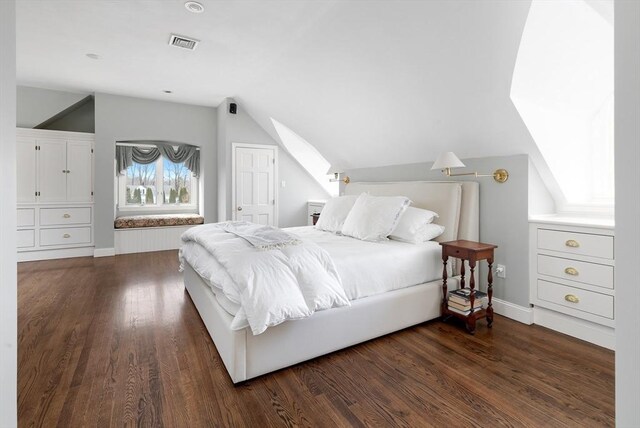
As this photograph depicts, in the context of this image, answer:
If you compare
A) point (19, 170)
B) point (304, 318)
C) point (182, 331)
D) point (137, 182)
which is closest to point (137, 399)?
point (182, 331)

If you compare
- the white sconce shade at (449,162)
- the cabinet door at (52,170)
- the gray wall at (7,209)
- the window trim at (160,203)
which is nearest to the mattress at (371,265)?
the white sconce shade at (449,162)

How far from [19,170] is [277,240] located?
16.2 ft

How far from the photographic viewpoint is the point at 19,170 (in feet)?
15.6

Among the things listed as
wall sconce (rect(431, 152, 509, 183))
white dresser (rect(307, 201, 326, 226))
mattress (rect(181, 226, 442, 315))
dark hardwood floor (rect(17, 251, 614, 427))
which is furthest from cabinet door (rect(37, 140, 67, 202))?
wall sconce (rect(431, 152, 509, 183))

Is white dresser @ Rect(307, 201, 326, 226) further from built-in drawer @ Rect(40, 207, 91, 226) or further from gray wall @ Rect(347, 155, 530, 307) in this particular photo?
built-in drawer @ Rect(40, 207, 91, 226)

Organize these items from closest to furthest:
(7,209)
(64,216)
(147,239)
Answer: (7,209)
(64,216)
(147,239)

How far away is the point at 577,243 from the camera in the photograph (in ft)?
8.04

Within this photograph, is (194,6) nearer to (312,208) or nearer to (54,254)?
(312,208)

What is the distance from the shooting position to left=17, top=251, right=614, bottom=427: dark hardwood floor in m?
1.61

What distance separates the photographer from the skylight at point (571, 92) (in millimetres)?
2029

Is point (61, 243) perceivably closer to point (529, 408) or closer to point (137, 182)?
point (137, 182)

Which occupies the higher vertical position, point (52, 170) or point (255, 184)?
point (52, 170)

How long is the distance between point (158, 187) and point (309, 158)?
3.37 m

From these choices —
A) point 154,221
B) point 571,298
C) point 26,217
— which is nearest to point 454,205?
point 571,298
